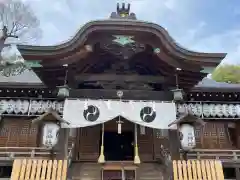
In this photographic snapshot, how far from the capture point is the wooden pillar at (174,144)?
27.6ft

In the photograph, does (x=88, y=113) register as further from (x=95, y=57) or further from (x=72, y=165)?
(x=72, y=165)

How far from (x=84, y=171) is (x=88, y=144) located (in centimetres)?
166

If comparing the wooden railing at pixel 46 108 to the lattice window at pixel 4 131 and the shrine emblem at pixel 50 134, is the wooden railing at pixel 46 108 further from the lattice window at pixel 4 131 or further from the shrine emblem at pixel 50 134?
the lattice window at pixel 4 131

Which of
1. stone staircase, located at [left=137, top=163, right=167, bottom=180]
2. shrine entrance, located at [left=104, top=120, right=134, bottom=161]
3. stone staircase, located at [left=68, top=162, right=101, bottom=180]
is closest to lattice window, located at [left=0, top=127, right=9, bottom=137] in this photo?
stone staircase, located at [left=68, top=162, right=101, bottom=180]

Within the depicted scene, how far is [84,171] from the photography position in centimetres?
985

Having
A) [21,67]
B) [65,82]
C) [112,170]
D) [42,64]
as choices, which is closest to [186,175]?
[112,170]

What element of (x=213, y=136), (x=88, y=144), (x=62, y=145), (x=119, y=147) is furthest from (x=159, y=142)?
(x=62, y=145)

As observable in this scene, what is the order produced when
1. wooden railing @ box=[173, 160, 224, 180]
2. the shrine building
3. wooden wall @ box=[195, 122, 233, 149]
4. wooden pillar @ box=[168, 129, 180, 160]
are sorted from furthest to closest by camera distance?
wooden wall @ box=[195, 122, 233, 149], wooden pillar @ box=[168, 129, 180, 160], the shrine building, wooden railing @ box=[173, 160, 224, 180]

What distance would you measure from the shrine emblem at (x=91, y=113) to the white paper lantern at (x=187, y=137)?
2839 millimetres

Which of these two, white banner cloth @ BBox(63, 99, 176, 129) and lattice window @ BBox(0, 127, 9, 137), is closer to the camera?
white banner cloth @ BBox(63, 99, 176, 129)

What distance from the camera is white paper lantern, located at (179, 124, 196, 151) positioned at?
7910 millimetres

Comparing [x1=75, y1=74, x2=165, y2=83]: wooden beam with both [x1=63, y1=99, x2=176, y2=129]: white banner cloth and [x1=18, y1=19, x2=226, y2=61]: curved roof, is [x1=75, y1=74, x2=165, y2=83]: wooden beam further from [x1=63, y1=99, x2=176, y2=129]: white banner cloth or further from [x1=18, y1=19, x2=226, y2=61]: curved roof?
[x1=18, y1=19, x2=226, y2=61]: curved roof

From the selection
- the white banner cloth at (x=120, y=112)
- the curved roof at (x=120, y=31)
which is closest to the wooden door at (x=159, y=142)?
the white banner cloth at (x=120, y=112)

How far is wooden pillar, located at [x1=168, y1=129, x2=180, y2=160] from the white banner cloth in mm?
668
